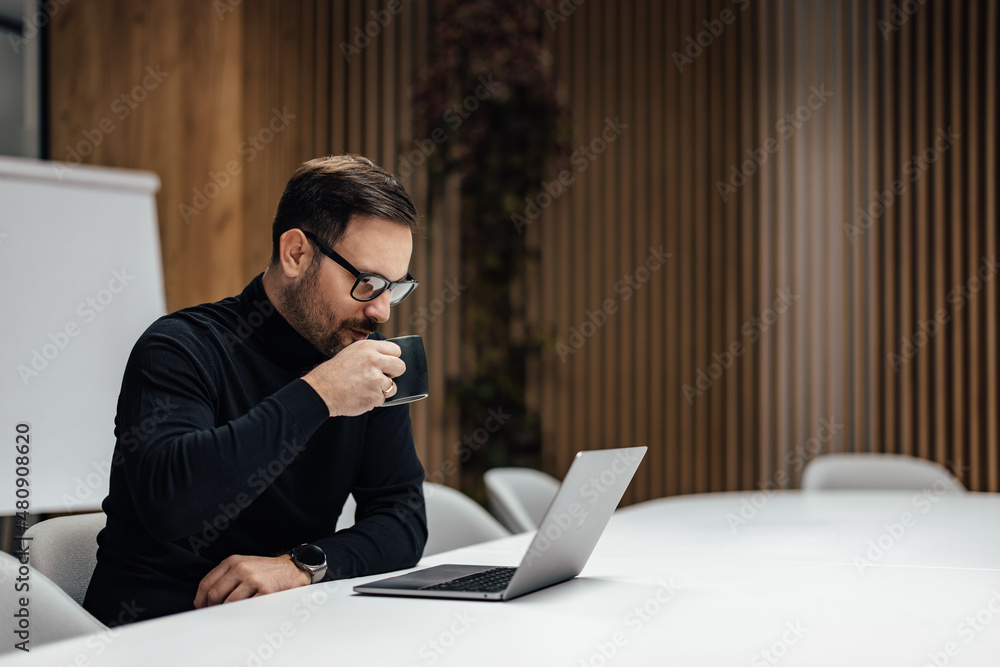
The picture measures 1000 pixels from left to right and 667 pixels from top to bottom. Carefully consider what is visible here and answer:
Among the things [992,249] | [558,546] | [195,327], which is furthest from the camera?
[992,249]

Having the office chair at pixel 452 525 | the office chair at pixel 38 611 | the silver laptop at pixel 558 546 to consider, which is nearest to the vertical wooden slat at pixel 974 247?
the office chair at pixel 452 525

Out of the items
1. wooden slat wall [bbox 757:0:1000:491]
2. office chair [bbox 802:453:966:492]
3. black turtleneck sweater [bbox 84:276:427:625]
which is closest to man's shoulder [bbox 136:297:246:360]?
black turtleneck sweater [bbox 84:276:427:625]

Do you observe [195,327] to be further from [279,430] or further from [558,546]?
[558,546]

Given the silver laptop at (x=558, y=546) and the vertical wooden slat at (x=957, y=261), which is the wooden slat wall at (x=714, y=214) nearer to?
the vertical wooden slat at (x=957, y=261)

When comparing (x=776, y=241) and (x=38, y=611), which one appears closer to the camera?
(x=38, y=611)

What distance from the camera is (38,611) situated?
118cm

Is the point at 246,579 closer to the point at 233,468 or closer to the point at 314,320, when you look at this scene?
the point at 233,468

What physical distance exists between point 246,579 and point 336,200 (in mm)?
636

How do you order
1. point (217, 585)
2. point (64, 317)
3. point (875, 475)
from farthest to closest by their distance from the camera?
1. point (875, 475)
2. point (64, 317)
3. point (217, 585)

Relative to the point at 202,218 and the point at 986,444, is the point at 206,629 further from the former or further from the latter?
the point at 986,444

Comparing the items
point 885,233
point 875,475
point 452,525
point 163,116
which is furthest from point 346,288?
point 885,233

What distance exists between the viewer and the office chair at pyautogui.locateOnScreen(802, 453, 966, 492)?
3332 millimetres

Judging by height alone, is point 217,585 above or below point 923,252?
below

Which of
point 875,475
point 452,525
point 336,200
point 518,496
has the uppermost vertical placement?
point 336,200
